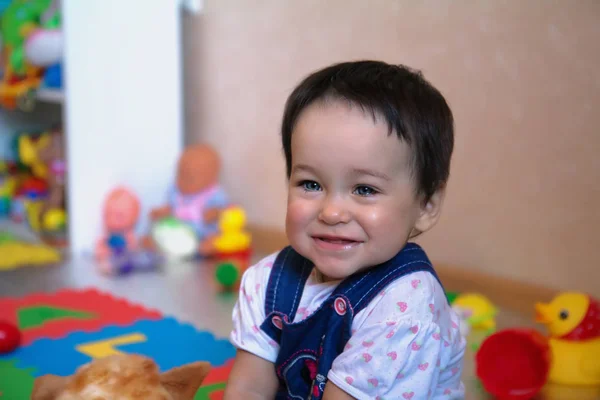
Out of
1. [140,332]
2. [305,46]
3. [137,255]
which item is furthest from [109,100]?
[140,332]

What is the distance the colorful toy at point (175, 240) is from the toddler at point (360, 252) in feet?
3.83

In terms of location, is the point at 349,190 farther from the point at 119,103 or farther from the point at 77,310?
the point at 119,103

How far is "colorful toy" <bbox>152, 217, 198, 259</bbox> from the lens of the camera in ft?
6.42

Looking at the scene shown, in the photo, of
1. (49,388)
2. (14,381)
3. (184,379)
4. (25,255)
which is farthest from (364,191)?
(25,255)

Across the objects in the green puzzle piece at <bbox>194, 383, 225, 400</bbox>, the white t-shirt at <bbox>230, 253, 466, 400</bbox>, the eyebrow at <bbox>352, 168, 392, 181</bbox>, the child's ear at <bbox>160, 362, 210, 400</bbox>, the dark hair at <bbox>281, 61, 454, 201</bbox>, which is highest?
the dark hair at <bbox>281, 61, 454, 201</bbox>

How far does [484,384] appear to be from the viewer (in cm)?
101

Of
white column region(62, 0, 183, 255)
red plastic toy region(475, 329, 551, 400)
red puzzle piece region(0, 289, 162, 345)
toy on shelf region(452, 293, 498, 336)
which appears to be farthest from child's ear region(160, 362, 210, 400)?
white column region(62, 0, 183, 255)

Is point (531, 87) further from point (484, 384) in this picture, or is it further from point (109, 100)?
point (109, 100)

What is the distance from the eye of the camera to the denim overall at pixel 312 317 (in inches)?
29.6

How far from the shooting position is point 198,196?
6.81 feet

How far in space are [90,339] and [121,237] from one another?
78 cm

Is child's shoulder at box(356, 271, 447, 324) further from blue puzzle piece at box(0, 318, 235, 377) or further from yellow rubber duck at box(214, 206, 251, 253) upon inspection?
yellow rubber duck at box(214, 206, 251, 253)

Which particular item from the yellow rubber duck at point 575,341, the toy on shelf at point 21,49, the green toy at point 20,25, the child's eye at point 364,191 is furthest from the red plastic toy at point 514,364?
the green toy at point 20,25

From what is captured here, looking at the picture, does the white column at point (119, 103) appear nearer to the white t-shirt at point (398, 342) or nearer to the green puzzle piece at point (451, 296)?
the green puzzle piece at point (451, 296)
